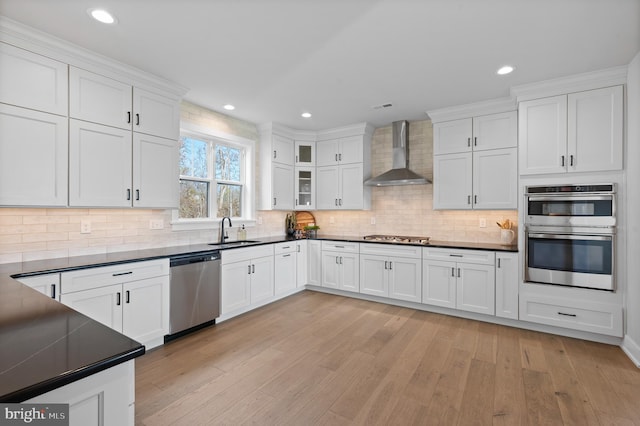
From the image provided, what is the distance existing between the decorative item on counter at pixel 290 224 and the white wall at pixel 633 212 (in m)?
4.08

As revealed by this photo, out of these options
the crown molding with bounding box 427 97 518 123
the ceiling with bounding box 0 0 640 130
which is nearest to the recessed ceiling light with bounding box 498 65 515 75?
the ceiling with bounding box 0 0 640 130

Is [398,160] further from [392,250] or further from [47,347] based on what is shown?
[47,347]

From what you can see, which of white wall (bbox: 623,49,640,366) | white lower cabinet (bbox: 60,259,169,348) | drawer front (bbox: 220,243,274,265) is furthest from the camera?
drawer front (bbox: 220,243,274,265)

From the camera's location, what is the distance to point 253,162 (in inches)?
189

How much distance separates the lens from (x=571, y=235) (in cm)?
321

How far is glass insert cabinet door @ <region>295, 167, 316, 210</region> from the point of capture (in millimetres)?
5305

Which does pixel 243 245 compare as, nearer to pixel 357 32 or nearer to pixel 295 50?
pixel 295 50

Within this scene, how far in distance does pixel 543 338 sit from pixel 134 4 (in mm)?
4635

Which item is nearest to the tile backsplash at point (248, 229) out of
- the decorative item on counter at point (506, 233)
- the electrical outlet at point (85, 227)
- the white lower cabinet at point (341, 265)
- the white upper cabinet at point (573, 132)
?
the electrical outlet at point (85, 227)

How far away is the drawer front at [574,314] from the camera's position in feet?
9.86

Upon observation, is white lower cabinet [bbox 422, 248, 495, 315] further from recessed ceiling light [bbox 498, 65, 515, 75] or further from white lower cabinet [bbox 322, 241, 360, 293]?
recessed ceiling light [bbox 498, 65, 515, 75]

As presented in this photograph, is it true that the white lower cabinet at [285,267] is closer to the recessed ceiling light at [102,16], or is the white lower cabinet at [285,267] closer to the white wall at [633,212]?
the recessed ceiling light at [102,16]

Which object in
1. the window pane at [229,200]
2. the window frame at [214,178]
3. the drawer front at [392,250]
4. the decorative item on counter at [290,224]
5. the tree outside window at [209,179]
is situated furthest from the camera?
the decorative item on counter at [290,224]

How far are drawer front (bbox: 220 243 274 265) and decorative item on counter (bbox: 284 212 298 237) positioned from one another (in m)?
0.96
